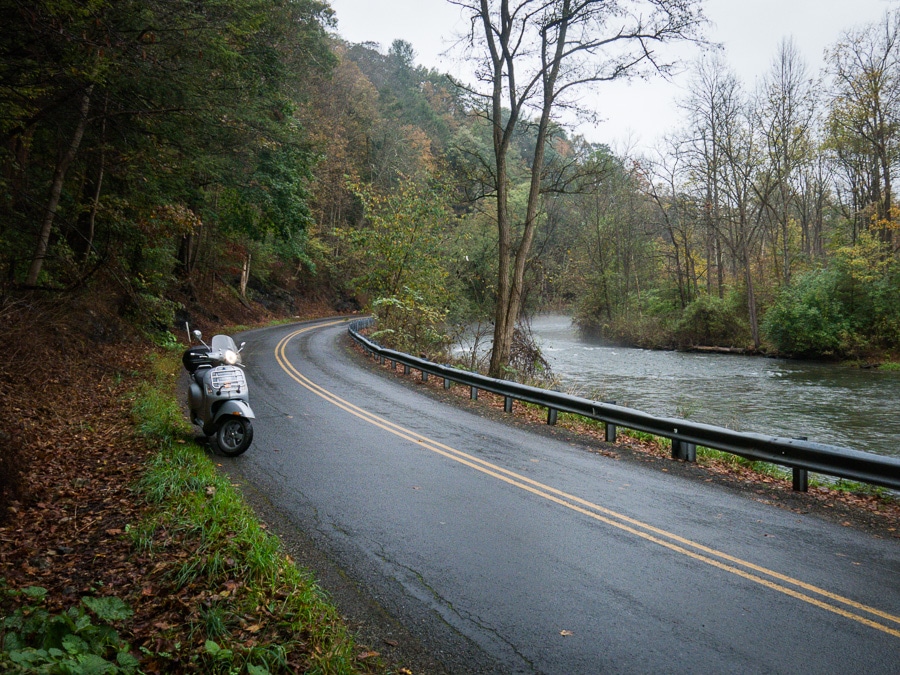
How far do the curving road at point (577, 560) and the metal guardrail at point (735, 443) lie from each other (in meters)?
0.95

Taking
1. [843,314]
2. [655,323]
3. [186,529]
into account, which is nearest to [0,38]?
[186,529]

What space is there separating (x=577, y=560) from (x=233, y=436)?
17.1 ft

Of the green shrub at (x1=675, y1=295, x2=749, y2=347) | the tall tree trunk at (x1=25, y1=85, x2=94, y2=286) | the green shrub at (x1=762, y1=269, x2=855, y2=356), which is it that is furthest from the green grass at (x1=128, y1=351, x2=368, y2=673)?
the green shrub at (x1=675, y1=295, x2=749, y2=347)

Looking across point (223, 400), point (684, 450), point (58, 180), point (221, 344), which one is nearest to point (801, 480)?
point (684, 450)

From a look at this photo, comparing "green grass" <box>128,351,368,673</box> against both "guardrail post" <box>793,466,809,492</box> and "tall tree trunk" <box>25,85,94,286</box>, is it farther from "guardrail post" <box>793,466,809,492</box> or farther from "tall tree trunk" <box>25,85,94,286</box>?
"tall tree trunk" <box>25,85,94,286</box>

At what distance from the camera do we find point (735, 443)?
297 inches

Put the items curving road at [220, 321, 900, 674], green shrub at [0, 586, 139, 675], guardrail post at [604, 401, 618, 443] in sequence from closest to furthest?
green shrub at [0, 586, 139, 675], curving road at [220, 321, 900, 674], guardrail post at [604, 401, 618, 443]

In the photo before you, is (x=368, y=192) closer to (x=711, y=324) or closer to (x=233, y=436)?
(x=233, y=436)

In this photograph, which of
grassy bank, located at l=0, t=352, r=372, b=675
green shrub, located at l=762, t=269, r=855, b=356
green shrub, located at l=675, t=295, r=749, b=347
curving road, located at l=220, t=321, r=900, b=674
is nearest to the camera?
grassy bank, located at l=0, t=352, r=372, b=675

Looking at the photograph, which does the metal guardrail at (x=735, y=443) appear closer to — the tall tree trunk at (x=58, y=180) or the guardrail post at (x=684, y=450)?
the guardrail post at (x=684, y=450)

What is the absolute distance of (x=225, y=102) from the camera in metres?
13.1

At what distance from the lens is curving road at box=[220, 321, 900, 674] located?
355 centimetres

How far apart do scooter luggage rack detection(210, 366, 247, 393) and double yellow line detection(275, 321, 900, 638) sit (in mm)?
2730

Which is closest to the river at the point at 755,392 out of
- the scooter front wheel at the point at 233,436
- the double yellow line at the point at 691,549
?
the double yellow line at the point at 691,549
